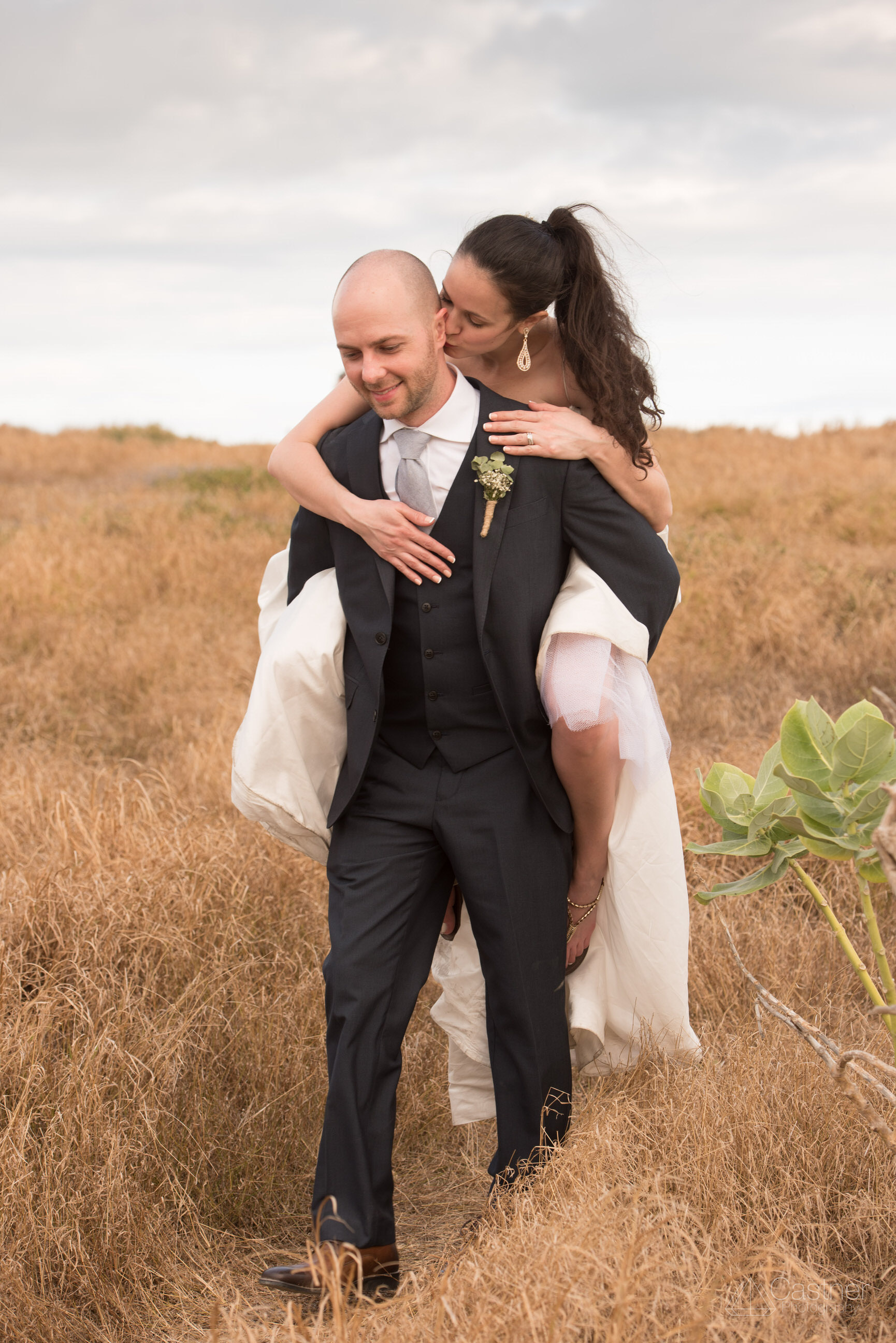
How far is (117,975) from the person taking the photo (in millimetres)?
3418

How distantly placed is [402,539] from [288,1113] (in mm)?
1698

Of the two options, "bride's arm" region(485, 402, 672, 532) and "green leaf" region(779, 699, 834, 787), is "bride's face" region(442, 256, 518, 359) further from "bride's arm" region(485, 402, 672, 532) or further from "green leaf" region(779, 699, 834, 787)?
"green leaf" region(779, 699, 834, 787)

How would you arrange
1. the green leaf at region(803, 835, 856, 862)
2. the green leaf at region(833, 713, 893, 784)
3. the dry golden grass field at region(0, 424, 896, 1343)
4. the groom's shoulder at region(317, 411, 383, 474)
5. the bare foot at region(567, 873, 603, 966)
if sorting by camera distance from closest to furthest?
the green leaf at region(833, 713, 893, 784) → the green leaf at region(803, 835, 856, 862) → the dry golden grass field at region(0, 424, 896, 1343) → the groom's shoulder at region(317, 411, 383, 474) → the bare foot at region(567, 873, 603, 966)

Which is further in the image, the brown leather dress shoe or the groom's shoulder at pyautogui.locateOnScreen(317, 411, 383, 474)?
the groom's shoulder at pyautogui.locateOnScreen(317, 411, 383, 474)

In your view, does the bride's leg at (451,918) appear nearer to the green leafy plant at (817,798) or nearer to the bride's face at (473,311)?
the green leafy plant at (817,798)

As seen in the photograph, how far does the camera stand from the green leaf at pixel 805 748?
178 centimetres

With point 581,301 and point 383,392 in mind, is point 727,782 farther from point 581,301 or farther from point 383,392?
point 581,301

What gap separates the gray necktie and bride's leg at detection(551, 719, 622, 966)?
0.58 m

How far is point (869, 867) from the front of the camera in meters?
1.99

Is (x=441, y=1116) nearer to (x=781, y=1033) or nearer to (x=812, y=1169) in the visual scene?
(x=781, y=1033)

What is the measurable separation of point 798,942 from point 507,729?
5.46 ft

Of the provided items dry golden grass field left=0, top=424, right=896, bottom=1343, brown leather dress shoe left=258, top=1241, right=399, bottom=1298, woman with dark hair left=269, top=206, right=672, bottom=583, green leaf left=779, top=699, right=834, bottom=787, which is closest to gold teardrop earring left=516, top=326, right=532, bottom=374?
woman with dark hair left=269, top=206, right=672, bottom=583

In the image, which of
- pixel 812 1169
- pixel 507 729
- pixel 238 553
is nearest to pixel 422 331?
pixel 507 729

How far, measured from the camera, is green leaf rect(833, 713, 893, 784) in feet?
5.79
